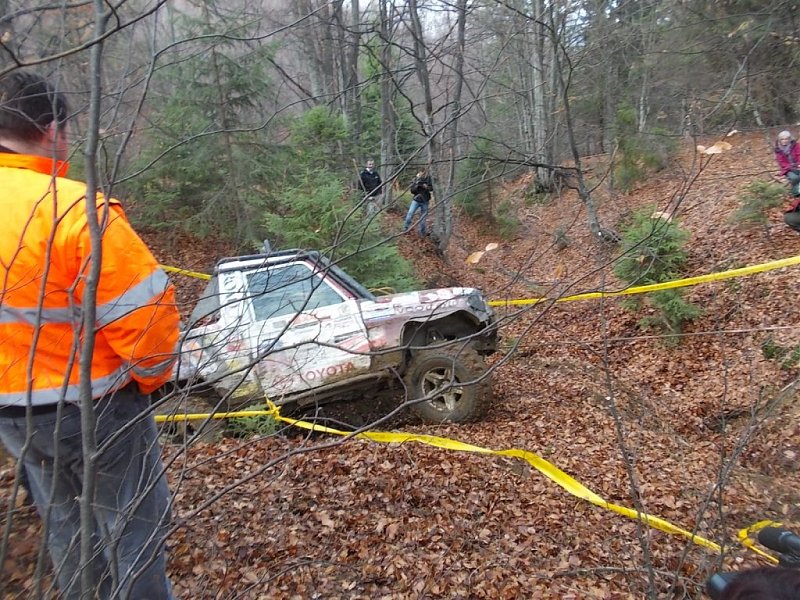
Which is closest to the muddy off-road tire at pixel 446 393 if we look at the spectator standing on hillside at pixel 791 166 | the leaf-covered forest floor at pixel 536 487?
the leaf-covered forest floor at pixel 536 487

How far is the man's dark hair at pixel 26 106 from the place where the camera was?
66.4 inches

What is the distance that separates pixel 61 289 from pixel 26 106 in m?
Answer: 0.61

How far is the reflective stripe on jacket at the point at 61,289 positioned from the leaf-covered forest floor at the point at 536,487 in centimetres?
44

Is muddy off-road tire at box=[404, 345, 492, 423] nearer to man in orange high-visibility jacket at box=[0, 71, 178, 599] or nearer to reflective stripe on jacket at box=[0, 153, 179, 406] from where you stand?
man in orange high-visibility jacket at box=[0, 71, 178, 599]

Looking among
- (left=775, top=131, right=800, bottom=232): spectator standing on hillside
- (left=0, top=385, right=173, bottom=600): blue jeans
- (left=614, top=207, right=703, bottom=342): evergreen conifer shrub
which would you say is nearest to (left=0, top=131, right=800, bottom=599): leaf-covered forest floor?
(left=0, top=385, right=173, bottom=600): blue jeans

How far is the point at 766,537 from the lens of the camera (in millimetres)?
1749

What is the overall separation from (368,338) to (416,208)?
725 centimetres

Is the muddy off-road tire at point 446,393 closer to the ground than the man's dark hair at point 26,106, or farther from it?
closer to the ground

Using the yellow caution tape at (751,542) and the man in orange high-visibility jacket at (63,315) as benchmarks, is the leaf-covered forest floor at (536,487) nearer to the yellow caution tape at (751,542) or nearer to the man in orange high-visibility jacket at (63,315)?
the yellow caution tape at (751,542)

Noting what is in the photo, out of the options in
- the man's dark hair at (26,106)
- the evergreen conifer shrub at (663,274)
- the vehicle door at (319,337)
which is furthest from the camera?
the evergreen conifer shrub at (663,274)

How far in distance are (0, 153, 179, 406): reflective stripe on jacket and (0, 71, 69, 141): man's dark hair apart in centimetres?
9

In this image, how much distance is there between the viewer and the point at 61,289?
171 centimetres

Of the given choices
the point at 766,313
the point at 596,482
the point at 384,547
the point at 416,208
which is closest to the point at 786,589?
the point at 384,547

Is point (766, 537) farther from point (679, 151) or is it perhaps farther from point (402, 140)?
point (679, 151)
